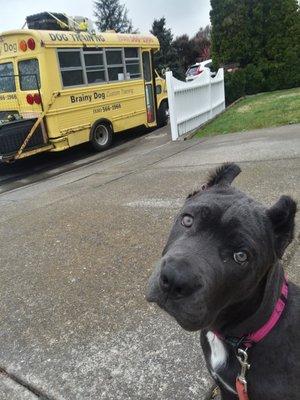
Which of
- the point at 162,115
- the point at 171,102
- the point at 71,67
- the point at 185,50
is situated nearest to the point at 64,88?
the point at 71,67

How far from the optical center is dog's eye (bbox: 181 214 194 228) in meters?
1.83

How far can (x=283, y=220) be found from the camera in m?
1.79

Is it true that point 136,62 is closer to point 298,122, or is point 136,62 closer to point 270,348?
point 298,122

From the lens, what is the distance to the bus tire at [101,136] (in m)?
12.1

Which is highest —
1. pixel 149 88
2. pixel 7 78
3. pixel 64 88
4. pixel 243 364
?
pixel 7 78

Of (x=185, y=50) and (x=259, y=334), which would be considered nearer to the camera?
(x=259, y=334)

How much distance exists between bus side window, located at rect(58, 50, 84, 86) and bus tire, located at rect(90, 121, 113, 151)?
140cm

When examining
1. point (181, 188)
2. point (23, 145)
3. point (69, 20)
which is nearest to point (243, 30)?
point (69, 20)

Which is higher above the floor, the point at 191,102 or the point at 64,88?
the point at 64,88

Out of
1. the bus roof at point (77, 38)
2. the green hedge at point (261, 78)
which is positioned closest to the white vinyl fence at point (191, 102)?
the bus roof at point (77, 38)

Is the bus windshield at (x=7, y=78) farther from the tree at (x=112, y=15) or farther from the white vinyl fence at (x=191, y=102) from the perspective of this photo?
the tree at (x=112, y=15)

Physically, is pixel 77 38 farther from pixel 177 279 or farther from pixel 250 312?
pixel 177 279

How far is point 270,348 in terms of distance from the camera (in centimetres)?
182

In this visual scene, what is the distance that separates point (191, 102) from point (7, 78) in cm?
510
